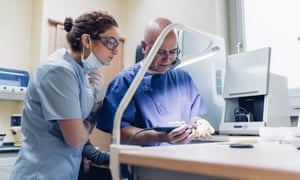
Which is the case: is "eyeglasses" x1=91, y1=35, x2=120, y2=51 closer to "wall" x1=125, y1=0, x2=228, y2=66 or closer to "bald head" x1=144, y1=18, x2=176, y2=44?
"bald head" x1=144, y1=18, x2=176, y2=44

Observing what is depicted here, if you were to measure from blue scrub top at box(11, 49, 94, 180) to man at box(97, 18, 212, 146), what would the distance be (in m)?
0.26

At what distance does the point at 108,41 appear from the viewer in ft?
4.75

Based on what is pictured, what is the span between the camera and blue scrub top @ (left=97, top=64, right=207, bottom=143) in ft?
5.06

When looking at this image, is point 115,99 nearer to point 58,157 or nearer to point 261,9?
point 58,157

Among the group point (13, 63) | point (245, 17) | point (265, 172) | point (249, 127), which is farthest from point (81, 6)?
point (265, 172)

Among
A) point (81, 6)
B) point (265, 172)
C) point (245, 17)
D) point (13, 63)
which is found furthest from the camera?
point (81, 6)

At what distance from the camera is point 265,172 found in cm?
55

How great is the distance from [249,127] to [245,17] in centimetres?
139

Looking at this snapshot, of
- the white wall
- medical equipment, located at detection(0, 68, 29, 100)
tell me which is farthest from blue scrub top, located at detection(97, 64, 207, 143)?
the white wall

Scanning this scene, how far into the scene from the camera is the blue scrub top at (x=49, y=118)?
1240 mm

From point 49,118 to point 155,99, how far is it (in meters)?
0.59

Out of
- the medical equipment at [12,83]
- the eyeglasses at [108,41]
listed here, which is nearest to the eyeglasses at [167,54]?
the eyeglasses at [108,41]

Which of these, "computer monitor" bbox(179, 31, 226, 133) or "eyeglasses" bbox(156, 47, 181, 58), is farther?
"computer monitor" bbox(179, 31, 226, 133)

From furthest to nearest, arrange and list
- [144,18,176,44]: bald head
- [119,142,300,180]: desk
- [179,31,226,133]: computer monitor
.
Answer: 1. [179,31,226,133]: computer monitor
2. [144,18,176,44]: bald head
3. [119,142,300,180]: desk
